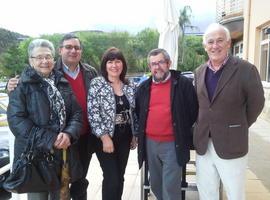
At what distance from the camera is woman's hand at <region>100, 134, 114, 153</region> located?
3.19 metres

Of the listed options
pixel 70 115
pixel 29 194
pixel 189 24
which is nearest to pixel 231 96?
pixel 70 115

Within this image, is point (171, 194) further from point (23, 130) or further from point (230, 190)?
point (23, 130)

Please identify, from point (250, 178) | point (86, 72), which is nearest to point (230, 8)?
point (250, 178)

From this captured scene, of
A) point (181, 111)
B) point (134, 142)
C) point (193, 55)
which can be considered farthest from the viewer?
point (193, 55)

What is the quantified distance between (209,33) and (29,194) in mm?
2147

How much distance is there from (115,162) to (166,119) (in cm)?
71

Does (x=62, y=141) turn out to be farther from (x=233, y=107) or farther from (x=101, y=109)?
(x=233, y=107)

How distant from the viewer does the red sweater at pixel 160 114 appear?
10.2 feet

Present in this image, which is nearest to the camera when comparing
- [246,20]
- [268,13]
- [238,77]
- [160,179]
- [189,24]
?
[238,77]

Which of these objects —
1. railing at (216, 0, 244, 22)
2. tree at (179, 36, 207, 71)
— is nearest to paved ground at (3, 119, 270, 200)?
railing at (216, 0, 244, 22)

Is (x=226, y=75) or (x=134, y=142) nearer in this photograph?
(x=226, y=75)

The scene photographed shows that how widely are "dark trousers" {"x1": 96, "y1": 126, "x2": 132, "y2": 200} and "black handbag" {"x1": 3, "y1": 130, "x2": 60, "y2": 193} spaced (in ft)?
1.89

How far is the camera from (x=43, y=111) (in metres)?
2.85

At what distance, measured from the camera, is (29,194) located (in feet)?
10.1
